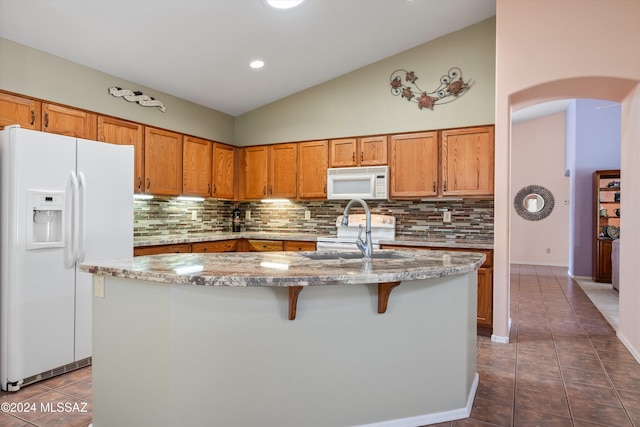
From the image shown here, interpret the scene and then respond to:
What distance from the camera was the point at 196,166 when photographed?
4.88 m

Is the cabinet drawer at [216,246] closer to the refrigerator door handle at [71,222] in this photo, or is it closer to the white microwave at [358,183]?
the white microwave at [358,183]

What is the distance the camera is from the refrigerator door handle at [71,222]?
288cm

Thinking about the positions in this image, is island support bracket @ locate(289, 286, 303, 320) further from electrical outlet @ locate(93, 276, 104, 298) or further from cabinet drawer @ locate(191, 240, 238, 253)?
cabinet drawer @ locate(191, 240, 238, 253)

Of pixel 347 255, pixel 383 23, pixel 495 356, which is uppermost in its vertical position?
pixel 383 23

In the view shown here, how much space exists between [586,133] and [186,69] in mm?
7229

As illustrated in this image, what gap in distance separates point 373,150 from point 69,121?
10.3 feet

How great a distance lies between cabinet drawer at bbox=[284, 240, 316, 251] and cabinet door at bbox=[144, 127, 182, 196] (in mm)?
1433

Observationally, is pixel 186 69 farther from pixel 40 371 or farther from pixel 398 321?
pixel 398 321

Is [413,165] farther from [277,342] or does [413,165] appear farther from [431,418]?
[277,342]

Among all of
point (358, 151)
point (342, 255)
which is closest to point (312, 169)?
point (358, 151)

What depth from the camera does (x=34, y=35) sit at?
316 cm

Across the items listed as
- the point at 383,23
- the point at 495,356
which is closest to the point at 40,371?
the point at 495,356

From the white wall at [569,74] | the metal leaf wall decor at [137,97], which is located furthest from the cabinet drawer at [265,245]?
the white wall at [569,74]

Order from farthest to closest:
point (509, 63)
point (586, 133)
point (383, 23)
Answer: point (586, 133)
point (383, 23)
point (509, 63)
